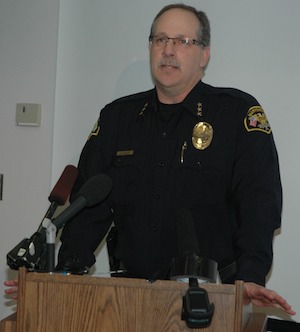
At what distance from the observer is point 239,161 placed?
90.1 inches

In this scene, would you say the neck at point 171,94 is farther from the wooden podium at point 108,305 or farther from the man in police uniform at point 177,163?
the wooden podium at point 108,305

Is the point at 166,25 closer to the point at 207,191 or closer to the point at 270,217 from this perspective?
the point at 207,191

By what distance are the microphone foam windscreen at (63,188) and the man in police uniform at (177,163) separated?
0.57 meters

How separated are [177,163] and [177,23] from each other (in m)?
0.53

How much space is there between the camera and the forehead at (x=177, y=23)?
2379mm

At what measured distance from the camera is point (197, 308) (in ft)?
4.19

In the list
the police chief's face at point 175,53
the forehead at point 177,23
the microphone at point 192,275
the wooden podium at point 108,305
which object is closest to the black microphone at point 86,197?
the wooden podium at point 108,305

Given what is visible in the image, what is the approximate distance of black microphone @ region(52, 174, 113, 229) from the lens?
59.0 inches

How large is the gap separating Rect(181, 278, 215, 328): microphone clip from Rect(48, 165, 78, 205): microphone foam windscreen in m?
0.47

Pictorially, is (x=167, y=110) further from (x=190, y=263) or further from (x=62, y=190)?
(x=190, y=263)

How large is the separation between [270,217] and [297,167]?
2.22 feet

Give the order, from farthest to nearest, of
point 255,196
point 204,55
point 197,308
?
point 204,55
point 255,196
point 197,308

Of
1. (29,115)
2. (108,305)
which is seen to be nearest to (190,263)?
(108,305)

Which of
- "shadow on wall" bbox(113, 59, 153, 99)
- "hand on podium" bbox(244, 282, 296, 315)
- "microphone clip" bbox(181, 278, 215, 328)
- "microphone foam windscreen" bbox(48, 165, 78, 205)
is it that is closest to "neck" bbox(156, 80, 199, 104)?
"shadow on wall" bbox(113, 59, 153, 99)
